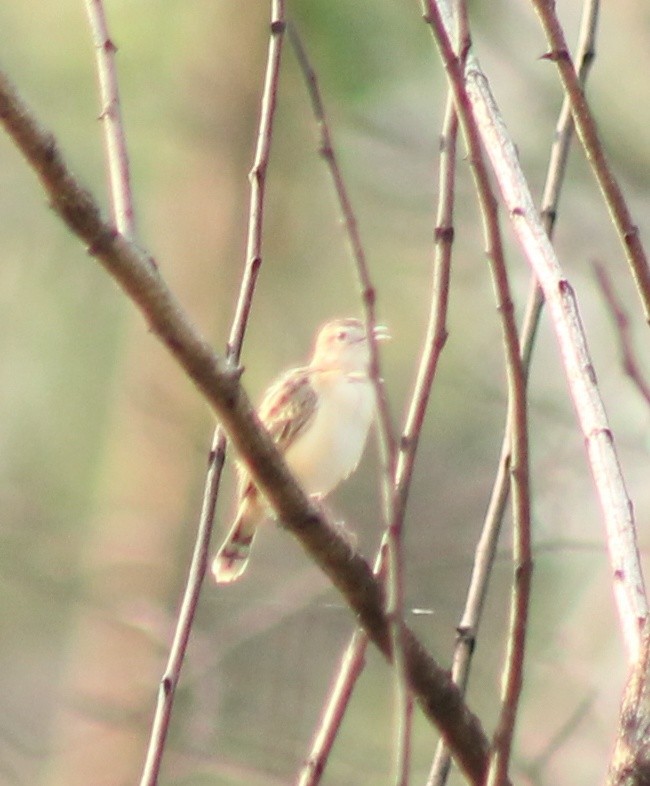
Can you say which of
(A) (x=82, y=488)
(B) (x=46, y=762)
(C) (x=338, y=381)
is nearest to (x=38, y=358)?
(A) (x=82, y=488)

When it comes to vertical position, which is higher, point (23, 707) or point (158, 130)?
point (158, 130)

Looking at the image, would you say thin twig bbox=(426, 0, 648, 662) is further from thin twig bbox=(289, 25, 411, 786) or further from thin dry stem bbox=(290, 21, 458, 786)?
thin twig bbox=(289, 25, 411, 786)

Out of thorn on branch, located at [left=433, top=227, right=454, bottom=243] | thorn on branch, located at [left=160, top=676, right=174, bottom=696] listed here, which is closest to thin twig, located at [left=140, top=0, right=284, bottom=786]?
thorn on branch, located at [left=160, top=676, right=174, bottom=696]

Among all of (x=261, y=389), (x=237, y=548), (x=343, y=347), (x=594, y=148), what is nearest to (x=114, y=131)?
(x=594, y=148)

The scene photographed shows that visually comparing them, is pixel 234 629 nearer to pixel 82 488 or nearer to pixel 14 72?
pixel 82 488

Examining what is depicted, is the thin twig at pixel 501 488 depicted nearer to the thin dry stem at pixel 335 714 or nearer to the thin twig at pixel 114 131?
the thin dry stem at pixel 335 714

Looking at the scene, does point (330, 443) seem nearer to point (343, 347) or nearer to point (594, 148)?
point (343, 347)
